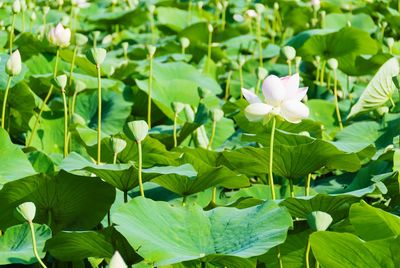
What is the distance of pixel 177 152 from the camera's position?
1.77 metres

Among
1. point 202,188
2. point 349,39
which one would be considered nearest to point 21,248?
point 202,188

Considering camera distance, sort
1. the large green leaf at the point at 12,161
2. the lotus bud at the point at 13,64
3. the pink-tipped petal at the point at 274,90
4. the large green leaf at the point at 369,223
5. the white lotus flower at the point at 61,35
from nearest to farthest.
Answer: the large green leaf at the point at 369,223, the pink-tipped petal at the point at 274,90, the large green leaf at the point at 12,161, the lotus bud at the point at 13,64, the white lotus flower at the point at 61,35

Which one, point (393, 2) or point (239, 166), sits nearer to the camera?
point (239, 166)

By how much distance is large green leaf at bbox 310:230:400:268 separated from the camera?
46.4 inches

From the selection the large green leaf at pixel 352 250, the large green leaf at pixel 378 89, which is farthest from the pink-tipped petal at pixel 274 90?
the large green leaf at pixel 378 89

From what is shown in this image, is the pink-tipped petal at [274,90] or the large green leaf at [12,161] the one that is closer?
the pink-tipped petal at [274,90]

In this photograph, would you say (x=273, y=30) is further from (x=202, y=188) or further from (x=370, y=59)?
(x=202, y=188)

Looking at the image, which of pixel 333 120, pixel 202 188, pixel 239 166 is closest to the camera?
pixel 202 188

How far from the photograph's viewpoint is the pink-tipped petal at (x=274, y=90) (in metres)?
1.46

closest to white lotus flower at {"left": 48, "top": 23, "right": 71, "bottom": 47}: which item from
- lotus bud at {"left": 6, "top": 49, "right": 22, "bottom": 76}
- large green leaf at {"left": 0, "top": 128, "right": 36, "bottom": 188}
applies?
lotus bud at {"left": 6, "top": 49, "right": 22, "bottom": 76}

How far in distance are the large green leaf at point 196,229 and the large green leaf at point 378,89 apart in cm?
78

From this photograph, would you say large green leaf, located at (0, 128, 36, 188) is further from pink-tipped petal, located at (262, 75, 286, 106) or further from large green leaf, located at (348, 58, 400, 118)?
large green leaf, located at (348, 58, 400, 118)

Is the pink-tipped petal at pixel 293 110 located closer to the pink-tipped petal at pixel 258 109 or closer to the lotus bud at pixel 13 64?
the pink-tipped petal at pixel 258 109

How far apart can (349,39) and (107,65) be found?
79cm
